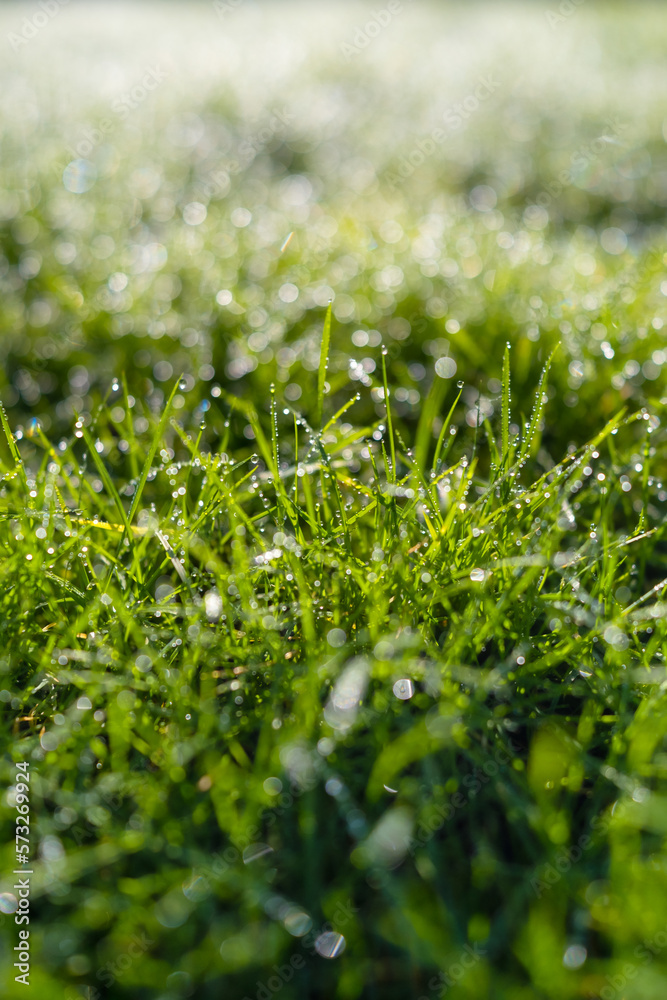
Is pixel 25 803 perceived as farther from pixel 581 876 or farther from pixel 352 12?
pixel 352 12

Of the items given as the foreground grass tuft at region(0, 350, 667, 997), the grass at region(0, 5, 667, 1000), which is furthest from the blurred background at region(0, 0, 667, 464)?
the foreground grass tuft at region(0, 350, 667, 997)

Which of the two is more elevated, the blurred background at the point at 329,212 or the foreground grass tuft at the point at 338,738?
the blurred background at the point at 329,212

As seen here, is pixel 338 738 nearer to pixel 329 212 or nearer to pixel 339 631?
pixel 339 631

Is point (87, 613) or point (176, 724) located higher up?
point (87, 613)

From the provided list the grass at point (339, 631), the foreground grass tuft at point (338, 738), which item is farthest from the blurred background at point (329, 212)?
the foreground grass tuft at point (338, 738)

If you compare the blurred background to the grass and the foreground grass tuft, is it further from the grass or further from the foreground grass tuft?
the foreground grass tuft

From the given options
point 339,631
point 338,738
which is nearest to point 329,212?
point 339,631

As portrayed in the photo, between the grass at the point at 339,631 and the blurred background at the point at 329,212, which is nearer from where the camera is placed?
the grass at the point at 339,631

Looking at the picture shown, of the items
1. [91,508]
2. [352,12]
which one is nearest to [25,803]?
[91,508]

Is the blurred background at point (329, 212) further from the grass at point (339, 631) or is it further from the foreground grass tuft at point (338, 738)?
the foreground grass tuft at point (338, 738)
